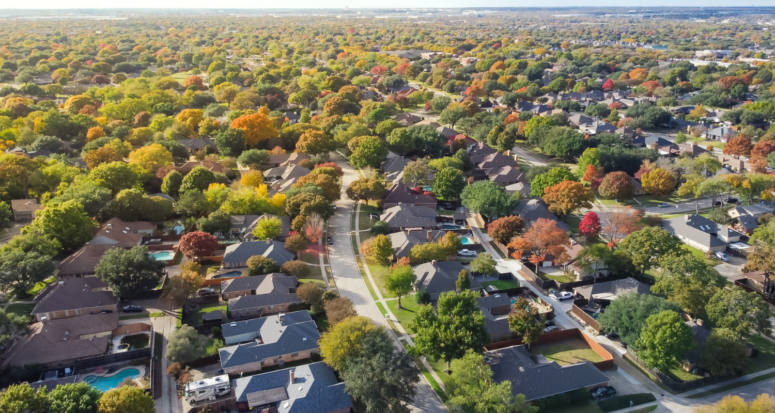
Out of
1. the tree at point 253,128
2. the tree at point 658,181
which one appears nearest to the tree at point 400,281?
the tree at point 658,181

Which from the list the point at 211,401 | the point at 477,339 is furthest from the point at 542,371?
the point at 211,401

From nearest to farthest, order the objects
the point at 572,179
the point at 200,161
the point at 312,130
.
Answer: the point at 572,179, the point at 200,161, the point at 312,130

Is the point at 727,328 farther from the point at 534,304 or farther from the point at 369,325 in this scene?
the point at 369,325

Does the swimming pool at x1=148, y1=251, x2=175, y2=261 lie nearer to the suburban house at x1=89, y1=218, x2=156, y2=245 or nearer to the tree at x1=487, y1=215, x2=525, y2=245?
the suburban house at x1=89, y1=218, x2=156, y2=245

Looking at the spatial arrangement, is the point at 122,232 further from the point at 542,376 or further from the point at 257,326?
the point at 542,376

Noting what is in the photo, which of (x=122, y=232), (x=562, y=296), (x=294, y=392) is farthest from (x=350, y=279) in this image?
(x=122, y=232)
